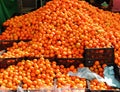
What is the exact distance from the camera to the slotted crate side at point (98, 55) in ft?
17.2

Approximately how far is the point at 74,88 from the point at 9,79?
3.51 feet

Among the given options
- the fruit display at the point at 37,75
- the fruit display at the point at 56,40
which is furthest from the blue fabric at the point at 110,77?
the fruit display at the point at 37,75

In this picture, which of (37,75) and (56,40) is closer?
(37,75)

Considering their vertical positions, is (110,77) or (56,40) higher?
(56,40)

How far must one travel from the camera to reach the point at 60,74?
5.04m

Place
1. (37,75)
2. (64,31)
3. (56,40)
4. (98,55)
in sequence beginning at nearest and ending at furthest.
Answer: (37,75), (98,55), (56,40), (64,31)

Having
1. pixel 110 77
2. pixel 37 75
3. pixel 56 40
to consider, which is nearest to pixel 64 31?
pixel 56 40

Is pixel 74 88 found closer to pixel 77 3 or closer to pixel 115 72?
pixel 115 72

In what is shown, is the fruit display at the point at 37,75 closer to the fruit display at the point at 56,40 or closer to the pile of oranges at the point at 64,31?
the fruit display at the point at 56,40

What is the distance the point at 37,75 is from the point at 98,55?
1050 mm

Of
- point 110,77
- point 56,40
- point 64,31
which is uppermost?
point 64,31

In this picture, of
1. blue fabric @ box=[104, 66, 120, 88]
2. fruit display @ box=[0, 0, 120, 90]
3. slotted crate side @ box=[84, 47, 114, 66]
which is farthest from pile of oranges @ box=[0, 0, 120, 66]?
blue fabric @ box=[104, 66, 120, 88]

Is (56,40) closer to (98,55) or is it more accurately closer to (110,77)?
(98,55)

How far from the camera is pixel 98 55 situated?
5270 mm
